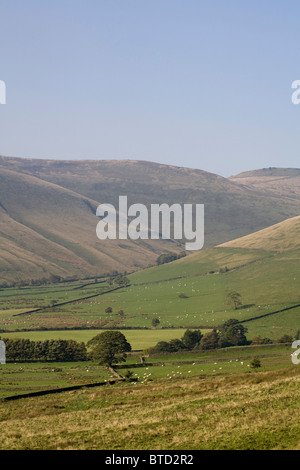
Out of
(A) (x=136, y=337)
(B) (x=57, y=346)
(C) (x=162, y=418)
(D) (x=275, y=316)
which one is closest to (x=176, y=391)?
(C) (x=162, y=418)

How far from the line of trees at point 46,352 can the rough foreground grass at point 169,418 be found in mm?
40006

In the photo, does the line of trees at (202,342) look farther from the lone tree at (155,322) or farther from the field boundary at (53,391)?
the field boundary at (53,391)

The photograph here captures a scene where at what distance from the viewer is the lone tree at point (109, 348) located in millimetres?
102812

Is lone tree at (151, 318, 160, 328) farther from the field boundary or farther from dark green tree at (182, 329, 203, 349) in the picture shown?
the field boundary

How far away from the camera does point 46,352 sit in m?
109

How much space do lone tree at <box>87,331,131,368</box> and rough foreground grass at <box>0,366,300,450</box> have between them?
33.4 m

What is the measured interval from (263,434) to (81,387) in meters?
43.9

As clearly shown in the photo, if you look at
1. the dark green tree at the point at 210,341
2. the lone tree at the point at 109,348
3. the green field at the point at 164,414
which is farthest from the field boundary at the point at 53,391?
the dark green tree at the point at 210,341

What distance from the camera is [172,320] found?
178m

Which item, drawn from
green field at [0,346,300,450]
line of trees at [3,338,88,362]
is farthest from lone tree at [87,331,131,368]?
green field at [0,346,300,450]

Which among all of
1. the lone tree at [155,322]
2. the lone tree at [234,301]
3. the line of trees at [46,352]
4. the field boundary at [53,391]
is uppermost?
the field boundary at [53,391]
